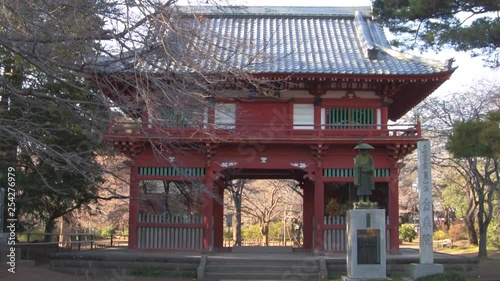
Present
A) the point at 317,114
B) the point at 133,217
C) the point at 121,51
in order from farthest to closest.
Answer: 1. the point at 317,114
2. the point at 133,217
3. the point at 121,51

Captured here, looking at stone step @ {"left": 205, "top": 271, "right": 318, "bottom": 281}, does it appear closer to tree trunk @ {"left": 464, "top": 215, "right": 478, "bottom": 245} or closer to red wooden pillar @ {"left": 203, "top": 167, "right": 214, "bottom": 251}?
red wooden pillar @ {"left": 203, "top": 167, "right": 214, "bottom": 251}

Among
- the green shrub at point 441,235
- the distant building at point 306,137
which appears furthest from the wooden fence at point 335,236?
the green shrub at point 441,235

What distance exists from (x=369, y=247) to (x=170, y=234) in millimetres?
7086

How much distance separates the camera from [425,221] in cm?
1476

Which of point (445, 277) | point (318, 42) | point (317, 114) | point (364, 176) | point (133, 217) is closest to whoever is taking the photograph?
point (445, 277)

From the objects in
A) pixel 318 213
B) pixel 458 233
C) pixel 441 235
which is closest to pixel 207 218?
pixel 318 213

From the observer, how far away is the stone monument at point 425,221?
14.3 metres

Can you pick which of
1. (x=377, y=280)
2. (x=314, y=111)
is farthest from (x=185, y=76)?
(x=314, y=111)

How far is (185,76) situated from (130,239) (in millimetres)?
10858

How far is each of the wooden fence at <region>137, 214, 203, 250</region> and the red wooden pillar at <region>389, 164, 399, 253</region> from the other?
6.40m

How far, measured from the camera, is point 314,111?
1917 cm

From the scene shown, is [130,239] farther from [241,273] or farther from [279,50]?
[279,50]

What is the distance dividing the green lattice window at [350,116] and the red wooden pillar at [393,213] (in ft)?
6.52

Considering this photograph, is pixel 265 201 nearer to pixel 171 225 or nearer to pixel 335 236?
pixel 335 236
